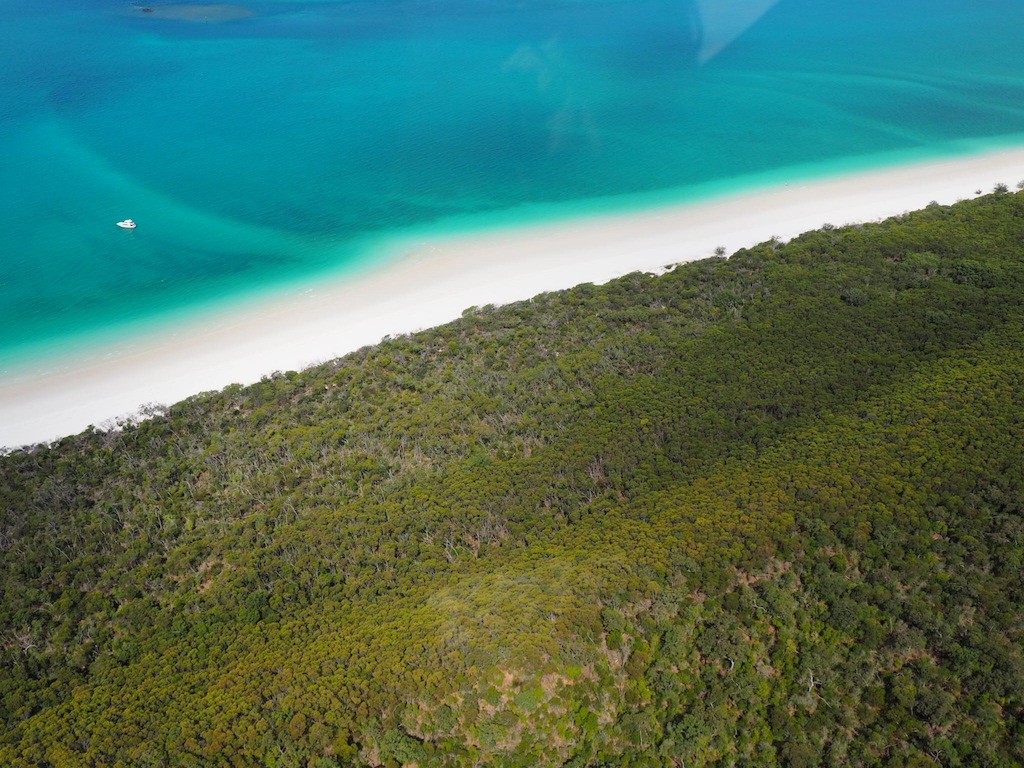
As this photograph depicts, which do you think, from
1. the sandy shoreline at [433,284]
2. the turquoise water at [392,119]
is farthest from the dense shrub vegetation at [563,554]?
the turquoise water at [392,119]

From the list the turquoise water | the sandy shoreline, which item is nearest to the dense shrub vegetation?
the sandy shoreline

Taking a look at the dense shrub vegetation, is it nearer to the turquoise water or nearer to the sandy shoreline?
the sandy shoreline

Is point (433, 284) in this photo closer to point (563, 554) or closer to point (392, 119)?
point (563, 554)

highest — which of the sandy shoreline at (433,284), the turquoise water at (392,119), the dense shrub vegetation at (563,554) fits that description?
the turquoise water at (392,119)

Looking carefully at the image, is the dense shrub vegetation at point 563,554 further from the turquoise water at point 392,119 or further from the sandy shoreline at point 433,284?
the turquoise water at point 392,119

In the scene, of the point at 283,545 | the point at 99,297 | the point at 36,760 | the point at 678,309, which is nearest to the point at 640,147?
the point at 678,309

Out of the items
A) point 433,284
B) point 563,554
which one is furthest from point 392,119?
point 563,554
